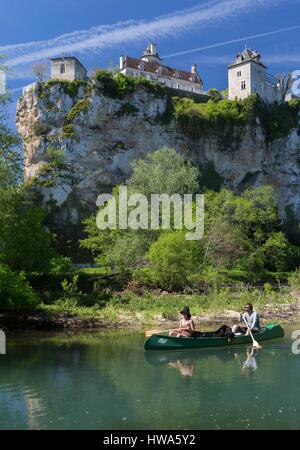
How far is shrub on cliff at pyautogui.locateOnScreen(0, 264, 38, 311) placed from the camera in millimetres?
20125

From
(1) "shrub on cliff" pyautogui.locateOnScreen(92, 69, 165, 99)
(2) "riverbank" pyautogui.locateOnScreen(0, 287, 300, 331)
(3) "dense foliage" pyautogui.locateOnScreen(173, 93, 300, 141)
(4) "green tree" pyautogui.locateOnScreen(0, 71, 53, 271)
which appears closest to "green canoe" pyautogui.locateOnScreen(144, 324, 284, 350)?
(2) "riverbank" pyautogui.locateOnScreen(0, 287, 300, 331)

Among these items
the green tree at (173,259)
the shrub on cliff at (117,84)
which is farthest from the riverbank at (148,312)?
the shrub on cliff at (117,84)

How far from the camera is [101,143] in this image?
59750 millimetres

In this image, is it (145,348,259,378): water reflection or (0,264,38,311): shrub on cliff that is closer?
(145,348,259,378): water reflection

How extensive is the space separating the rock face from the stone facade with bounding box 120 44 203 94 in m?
9.06

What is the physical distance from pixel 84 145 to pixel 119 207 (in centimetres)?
2154

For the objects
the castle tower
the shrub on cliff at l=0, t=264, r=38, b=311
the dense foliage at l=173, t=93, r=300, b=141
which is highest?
the castle tower

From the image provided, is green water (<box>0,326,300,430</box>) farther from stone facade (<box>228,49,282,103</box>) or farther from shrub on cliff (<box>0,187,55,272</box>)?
stone facade (<box>228,49,282,103</box>)

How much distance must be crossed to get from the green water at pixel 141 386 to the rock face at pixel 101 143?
126 ft

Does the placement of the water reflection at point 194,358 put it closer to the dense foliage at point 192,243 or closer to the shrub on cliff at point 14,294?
the shrub on cliff at point 14,294

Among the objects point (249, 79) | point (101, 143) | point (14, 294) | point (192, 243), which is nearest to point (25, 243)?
point (14, 294)

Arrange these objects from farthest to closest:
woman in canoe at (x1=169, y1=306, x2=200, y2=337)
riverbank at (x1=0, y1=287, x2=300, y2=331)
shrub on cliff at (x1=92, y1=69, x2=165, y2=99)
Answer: shrub on cliff at (x1=92, y1=69, x2=165, y2=99) → riverbank at (x1=0, y1=287, x2=300, y2=331) → woman in canoe at (x1=169, y1=306, x2=200, y2=337)

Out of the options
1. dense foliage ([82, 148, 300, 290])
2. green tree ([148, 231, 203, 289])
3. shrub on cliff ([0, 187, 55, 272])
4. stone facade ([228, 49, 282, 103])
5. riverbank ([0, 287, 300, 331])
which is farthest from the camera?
stone facade ([228, 49, 282, 103])
